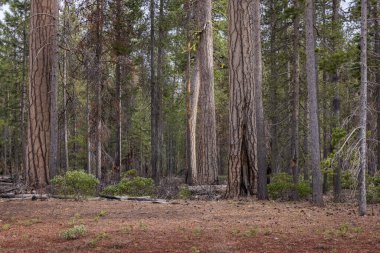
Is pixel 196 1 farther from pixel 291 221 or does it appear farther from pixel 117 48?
pixel 291 221

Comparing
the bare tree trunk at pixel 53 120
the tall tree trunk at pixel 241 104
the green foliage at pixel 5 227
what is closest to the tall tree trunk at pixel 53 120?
the bare tree trunk at pixel 53 120

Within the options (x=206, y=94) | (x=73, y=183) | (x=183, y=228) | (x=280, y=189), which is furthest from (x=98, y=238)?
(x=206, y=94)

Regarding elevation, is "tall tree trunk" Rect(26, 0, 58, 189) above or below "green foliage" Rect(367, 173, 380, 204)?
above

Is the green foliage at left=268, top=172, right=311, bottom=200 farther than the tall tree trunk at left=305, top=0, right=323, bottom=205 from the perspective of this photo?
Yes

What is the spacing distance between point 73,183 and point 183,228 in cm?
630

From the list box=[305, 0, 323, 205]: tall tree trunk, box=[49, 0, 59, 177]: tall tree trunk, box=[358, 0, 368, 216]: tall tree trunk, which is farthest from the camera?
box=[49, 0, 59, 177]: tall tree trunk

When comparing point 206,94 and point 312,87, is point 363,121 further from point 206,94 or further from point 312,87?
point 206,94

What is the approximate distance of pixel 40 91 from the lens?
15211 mm

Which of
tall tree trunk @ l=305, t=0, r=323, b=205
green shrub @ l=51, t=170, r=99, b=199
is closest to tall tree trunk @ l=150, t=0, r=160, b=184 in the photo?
green shrub @ l=51, t=170, r=99, b=199

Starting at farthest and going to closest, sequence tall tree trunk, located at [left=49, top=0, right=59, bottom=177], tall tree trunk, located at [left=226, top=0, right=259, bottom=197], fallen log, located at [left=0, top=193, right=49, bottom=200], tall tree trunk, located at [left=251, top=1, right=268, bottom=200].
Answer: tall tree trunk, located at [left=49, top=0, right=59, bottom=177], tall tree trunk, located at [left=226, top=0, right=259, bottom=197], tall tree trunk, located at [left=251, top=1, right=268, bottom=200], fallen log, located at [left=0, top=193, right=49, bottom=200]

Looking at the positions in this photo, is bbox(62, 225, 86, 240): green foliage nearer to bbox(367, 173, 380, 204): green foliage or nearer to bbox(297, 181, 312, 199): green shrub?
bbox(297, 181, 312, 199): green shrub

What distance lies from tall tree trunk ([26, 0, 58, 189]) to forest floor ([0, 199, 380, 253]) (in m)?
3.90

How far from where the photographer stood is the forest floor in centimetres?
624

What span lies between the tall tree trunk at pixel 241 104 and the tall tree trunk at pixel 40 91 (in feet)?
21.2
